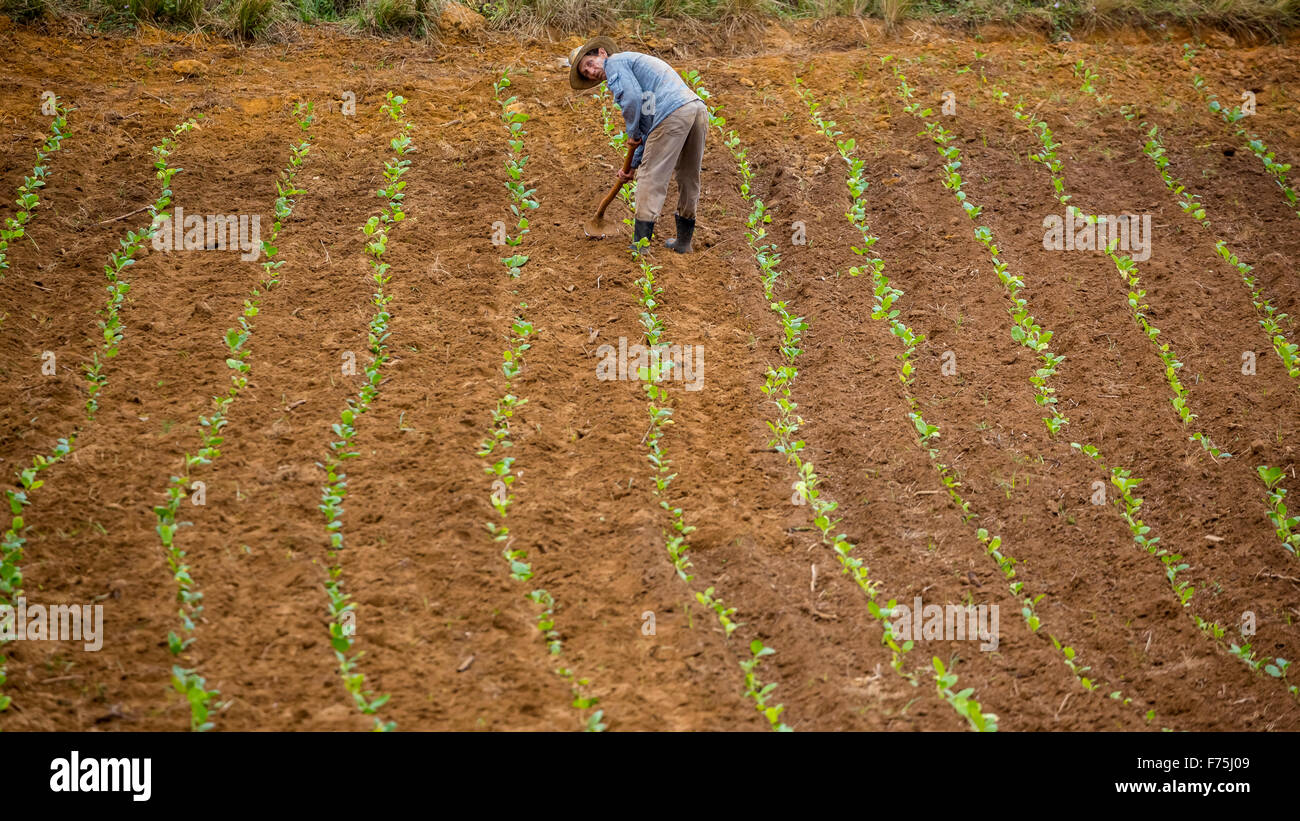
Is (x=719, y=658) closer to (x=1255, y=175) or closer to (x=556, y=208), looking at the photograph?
(x=556, y=208)

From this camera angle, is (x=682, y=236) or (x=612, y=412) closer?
(x=612, y=412)

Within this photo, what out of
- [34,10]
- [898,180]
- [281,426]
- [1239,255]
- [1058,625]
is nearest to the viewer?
[1058,625]

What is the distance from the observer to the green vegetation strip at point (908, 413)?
14.8 ft

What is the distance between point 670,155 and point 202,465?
3.54 meters

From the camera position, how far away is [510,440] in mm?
5602

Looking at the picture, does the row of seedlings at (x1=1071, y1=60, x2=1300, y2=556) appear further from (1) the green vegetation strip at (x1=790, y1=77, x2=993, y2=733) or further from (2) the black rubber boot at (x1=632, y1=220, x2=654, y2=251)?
(2) the black rubber boot at (x1=632, y1=220, x2=654, y2=251)

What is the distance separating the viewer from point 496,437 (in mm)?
5598

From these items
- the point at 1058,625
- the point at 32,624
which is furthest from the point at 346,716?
the point at 1058,625

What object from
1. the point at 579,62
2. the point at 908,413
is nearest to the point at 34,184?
the point at 579,62

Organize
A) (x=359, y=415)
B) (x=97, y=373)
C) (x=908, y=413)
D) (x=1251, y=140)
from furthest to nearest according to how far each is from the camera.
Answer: (x=1251, y=140) → (x=908, y=413) → (x=97, y=373) → (x=359, y=415)

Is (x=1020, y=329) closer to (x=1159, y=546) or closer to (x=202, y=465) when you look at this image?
(x=1159, y=546)

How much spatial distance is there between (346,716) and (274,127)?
558cm

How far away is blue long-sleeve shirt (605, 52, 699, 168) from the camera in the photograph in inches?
260

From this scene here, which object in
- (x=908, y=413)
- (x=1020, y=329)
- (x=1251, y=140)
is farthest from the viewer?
(x=1251, y=140)
